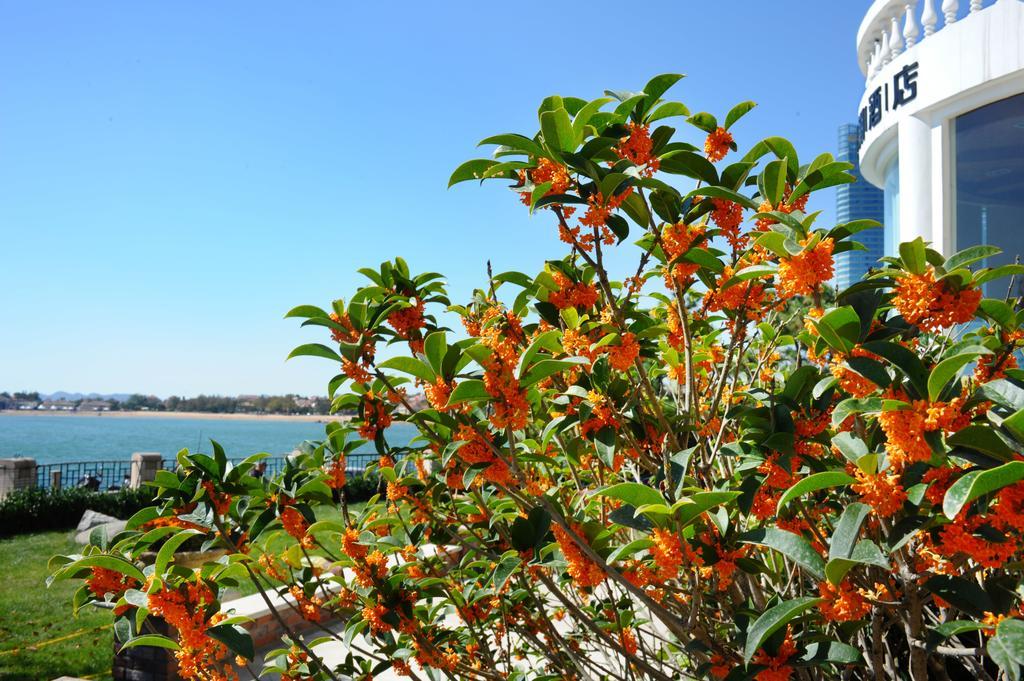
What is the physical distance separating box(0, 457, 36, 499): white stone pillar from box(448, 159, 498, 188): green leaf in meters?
14.0

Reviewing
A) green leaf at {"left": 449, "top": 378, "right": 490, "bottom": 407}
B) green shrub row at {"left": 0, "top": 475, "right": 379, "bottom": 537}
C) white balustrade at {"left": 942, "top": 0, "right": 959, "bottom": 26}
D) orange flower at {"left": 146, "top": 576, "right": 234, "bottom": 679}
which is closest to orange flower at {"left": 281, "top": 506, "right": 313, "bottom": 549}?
orange flower at {"left": 146, "top": 576, "right": 234, "bottom": 679}

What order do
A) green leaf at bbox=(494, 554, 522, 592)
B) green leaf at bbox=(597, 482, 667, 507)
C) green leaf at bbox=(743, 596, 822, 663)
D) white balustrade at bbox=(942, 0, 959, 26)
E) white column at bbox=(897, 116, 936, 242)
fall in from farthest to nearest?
white column at bbox=(897, 116, 936, 242), white balustrade at bbox=(942, 0, 959, 26), green leaf at bbox=(494, 554, 522, 592), green leaf at bbox=(597, 482, 667, 507), green leaf at bbox=(743, 596, 822, 663)

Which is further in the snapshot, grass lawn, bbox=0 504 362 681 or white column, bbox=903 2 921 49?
white column, bbox=903 2 921 49

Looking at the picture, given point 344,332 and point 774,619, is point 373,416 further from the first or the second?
point 774,619

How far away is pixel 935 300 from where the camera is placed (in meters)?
1.30

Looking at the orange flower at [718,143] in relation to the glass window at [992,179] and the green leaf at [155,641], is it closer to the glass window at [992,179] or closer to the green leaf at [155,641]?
the green leaf at [155,641]

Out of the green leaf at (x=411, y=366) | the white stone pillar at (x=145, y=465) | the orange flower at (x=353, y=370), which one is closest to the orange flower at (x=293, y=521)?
the orange flower at (x=353, y=370)

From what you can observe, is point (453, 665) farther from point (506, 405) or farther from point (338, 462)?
point (506, 405)

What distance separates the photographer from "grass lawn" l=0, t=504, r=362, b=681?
15.8 ft

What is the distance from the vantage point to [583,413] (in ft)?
5.69

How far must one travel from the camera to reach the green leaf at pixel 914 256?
50.6 inches

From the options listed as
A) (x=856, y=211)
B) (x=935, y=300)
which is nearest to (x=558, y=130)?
(x=935, y=300)

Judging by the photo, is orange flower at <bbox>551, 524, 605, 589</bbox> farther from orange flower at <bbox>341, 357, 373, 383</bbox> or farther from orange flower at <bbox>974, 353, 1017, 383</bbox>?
orange flower at <bbox>974, 353, 1017, 383</bbox>

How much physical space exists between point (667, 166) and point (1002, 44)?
7.64 metres
